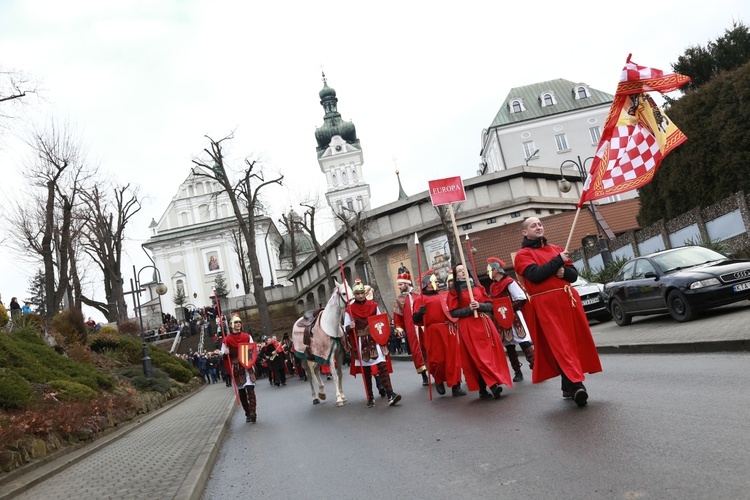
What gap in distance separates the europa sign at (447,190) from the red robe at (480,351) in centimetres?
175

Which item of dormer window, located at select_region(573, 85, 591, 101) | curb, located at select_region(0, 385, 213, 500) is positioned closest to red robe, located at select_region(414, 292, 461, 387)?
curb, located at select_region(0, 385, 213, 500)

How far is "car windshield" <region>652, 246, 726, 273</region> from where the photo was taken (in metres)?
16.2

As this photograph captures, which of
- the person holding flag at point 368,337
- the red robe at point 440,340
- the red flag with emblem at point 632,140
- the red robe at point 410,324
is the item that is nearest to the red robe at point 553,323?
the red flag with emblem at point 632,140

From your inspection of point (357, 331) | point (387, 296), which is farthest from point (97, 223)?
point (357, 331)

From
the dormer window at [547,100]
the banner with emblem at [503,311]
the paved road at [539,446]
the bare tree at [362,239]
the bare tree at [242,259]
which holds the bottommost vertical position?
the paved road at [539,446]

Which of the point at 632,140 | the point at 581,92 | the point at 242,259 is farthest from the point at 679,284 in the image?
the point at 581,92

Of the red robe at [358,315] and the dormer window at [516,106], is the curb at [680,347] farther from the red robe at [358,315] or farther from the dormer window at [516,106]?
the dormer window at [516,106]

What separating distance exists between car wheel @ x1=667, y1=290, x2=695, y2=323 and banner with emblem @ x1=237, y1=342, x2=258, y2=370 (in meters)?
8.77

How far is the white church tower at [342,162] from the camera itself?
402 ft

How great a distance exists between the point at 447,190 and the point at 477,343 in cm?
287

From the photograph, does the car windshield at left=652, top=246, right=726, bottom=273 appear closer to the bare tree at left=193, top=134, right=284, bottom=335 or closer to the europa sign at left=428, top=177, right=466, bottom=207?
the europa sign at left=428, top=177, right=466, bottom=207

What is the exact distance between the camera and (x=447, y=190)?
12.2m

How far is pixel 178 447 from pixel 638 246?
72.2ft

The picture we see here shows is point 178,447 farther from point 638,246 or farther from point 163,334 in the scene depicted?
point 163,334
